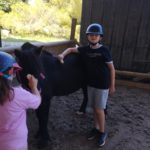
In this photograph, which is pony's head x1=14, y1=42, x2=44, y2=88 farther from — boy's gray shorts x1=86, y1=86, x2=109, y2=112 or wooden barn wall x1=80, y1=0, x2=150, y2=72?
wooden barn wall x1=80, y1=0, x2=150, y2=72

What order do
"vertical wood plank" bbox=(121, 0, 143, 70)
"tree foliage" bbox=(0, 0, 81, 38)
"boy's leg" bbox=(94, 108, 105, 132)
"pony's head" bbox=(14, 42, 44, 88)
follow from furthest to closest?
"tree foliage" bbox=(0, 0, 81, 38)
"vertical wood plank" bbox=(121, 0, 143, 70)
"boy's leg" bbox=(94, 108, 105, 132)
"pony's head" bbox=(14, 42, 44, 88)

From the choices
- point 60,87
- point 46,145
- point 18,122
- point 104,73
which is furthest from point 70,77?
point 18,122

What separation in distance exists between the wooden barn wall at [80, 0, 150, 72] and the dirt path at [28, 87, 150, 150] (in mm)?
987

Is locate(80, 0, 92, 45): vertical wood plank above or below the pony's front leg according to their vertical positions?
above

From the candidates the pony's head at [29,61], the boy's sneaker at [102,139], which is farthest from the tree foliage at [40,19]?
the pony's head at [29,61]

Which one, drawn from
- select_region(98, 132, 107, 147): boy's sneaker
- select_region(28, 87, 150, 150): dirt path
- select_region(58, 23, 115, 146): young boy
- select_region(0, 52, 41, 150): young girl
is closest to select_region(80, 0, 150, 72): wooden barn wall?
select_region(28, 87, 150, 150): dirt path

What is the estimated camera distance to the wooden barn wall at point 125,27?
17.6ft

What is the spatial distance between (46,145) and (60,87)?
748 mm

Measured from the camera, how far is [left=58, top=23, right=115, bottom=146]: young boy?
2979 mm

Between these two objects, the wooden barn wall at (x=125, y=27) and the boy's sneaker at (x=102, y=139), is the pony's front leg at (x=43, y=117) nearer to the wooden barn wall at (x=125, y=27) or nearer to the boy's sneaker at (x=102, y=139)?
the boy's sneaker at (x=102, y=139)

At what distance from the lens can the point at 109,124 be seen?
12.3 feet

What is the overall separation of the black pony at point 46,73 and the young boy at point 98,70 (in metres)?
0.38

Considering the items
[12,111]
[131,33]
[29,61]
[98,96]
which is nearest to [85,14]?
[131,33]

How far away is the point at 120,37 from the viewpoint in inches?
221
